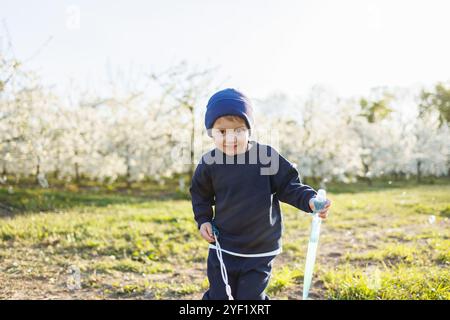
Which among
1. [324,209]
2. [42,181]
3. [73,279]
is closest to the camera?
[324,209]

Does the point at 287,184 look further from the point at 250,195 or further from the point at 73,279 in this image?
the point at 73,279

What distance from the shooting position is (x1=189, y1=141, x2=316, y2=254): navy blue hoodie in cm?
283

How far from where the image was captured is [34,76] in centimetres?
1462

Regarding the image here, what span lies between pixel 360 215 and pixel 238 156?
816cm

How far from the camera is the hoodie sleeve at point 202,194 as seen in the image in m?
3.00

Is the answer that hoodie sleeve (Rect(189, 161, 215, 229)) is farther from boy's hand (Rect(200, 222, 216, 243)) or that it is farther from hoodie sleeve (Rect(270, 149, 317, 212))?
hoodie sleeve (Rect(270, 149, 317, 212))

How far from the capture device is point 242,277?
283 cm

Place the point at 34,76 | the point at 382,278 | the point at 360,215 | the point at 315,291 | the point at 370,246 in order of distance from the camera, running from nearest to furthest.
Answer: the point at 382,278 → the point at 315,291 → the point at 370,246 → the point at 360,215 → the point at 34,76

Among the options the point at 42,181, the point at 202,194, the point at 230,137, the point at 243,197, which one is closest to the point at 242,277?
the point at 243,197

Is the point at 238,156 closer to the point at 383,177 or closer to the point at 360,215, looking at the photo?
the point at 360,215

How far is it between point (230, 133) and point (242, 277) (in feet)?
3.28

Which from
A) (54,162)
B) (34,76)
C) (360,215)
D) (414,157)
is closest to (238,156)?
(360,215)

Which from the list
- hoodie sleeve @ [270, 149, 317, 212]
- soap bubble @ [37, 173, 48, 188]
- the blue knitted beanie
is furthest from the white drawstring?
soap bubble @ [37, 173, 48, 188]

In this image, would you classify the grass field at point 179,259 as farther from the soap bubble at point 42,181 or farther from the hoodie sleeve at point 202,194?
the soap bubble at point 42,181
